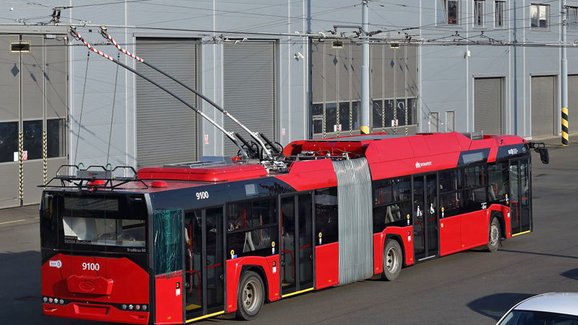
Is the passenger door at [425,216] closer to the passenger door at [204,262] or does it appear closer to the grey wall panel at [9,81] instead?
the passenger door at [204,262]

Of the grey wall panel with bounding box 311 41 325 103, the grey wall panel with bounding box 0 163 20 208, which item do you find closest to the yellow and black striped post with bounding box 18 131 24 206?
the grey wall panel with bounding box 0 163 20 208

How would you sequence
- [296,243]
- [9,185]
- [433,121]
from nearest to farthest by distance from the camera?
[296,243] → [9,185] → [433,121]

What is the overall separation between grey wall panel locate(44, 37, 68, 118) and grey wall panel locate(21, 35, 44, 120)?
0.66 feet

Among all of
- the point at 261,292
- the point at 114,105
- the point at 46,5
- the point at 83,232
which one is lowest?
the point at 261,292

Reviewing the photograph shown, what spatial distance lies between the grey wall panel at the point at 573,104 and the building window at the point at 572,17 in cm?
304

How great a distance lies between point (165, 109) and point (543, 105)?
101 feet

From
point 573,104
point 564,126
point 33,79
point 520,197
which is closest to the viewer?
point 520,197

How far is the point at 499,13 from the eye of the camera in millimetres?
56219

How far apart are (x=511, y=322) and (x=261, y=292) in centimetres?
674

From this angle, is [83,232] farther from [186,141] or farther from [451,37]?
[451,37]

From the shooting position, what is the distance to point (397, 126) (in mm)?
49469

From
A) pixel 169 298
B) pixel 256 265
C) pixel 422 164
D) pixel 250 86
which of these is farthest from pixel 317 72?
pixel 169 298

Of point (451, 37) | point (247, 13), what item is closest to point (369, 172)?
point (247, 13)

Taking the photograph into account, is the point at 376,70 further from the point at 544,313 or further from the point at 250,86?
the point at 544,313
